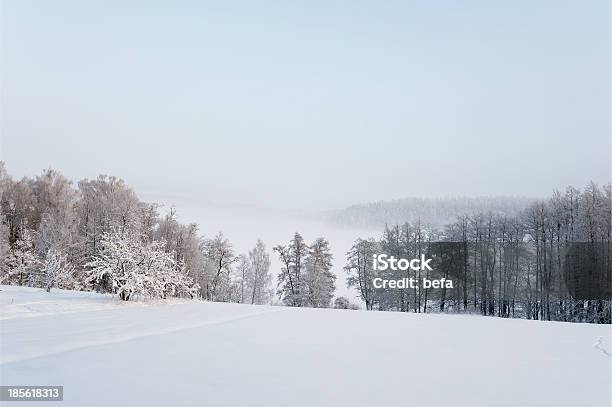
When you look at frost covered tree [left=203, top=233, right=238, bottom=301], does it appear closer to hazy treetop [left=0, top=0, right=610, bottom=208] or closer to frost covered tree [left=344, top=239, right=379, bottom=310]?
hazy treetop [left=0, top=0, right=610, bottom=208]

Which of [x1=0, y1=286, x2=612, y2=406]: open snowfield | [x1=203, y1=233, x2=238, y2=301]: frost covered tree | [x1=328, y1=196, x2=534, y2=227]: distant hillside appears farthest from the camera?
[x1=203, y1=233, x2=238, y2=301]: frost covered tree

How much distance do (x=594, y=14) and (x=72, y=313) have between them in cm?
1932

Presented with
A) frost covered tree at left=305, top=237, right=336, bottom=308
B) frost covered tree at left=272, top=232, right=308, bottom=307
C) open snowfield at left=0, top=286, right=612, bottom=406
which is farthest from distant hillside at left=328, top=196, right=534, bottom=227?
open snowfield at left=0, top=286, right=612, bottom=406

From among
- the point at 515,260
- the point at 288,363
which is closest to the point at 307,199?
→ the point at 515,260

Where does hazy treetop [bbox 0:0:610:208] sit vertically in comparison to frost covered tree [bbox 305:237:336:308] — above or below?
above

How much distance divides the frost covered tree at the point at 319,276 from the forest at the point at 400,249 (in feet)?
0.24

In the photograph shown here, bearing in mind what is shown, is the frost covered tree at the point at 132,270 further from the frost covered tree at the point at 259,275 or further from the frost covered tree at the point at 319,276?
the frost covered tree at the point at 259,275

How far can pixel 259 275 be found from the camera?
38.4 m

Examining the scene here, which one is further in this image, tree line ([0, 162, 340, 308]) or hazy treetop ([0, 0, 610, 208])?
tree line ([0, 162, 340, 308])

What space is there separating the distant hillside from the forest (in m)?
0.18

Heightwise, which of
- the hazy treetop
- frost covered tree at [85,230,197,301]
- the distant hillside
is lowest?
frost covered tree at [85,230,197,301]

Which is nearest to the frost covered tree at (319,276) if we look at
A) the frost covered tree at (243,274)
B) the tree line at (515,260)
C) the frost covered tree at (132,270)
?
the tree line at (515,260)

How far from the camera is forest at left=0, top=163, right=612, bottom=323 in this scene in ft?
78.4

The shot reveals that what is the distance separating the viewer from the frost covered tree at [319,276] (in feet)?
98.4
